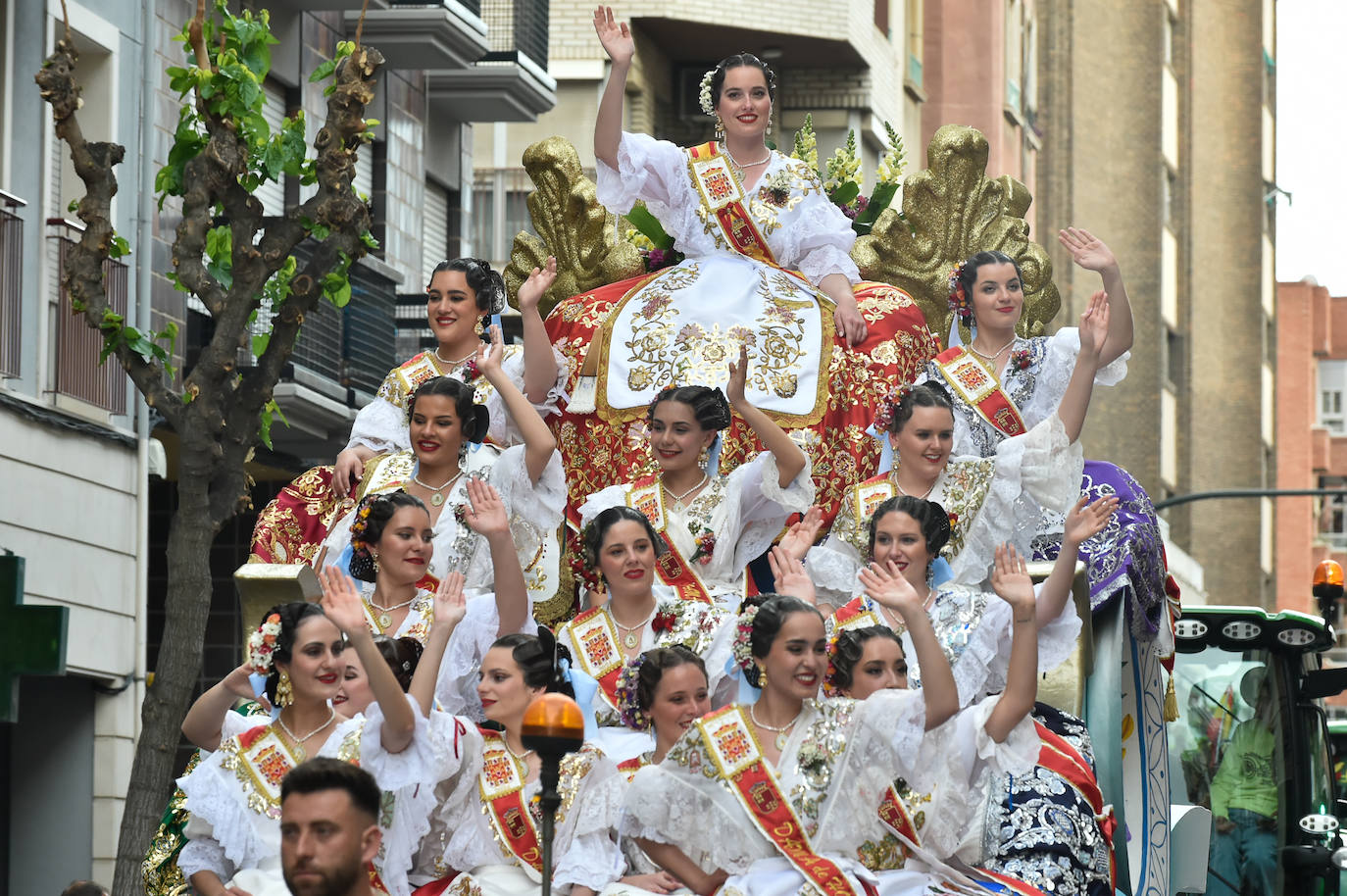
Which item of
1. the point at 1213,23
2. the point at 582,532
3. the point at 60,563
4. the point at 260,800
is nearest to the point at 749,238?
the point at 582,532

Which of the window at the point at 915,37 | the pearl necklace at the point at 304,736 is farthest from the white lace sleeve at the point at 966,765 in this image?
the window at the point at 915,37

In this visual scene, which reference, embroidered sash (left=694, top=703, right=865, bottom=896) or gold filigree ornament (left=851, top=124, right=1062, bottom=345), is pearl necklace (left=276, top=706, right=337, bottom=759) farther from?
gold filigree ornament (left=851, top=124, right=1062, bottom=345)

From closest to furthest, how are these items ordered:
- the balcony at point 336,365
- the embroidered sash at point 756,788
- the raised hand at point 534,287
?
the embroidered sash at point 756,788 → the raised hand at point 534,287 → the balcony at point 336,365

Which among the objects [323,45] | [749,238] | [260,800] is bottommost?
[260,800]

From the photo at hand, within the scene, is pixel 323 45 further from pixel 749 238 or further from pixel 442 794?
pixel 442 794

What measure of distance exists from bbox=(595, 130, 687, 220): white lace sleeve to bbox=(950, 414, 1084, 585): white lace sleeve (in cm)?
191

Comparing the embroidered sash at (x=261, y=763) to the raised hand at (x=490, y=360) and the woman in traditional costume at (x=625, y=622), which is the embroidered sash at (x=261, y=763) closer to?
the woman in traditional costume at (x=625, y=622)

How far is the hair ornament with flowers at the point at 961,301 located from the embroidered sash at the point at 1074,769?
255 cm

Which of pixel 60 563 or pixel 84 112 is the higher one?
pixel 84 112

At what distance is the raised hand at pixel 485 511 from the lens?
8.28 m

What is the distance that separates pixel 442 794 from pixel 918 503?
1938 mm

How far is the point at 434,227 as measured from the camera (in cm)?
2597

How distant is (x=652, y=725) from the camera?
7.83 metres

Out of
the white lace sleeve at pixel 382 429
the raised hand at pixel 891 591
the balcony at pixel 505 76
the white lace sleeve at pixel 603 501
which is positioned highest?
the balcony at pixel 505 76
